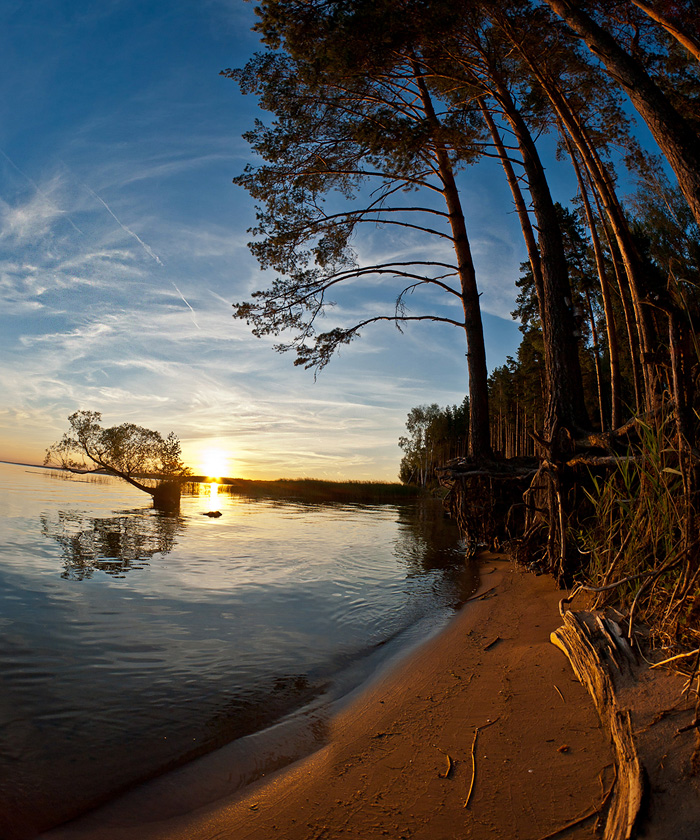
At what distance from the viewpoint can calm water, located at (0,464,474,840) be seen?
2.81 metres

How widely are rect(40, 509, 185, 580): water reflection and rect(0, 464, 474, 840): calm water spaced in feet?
0.28

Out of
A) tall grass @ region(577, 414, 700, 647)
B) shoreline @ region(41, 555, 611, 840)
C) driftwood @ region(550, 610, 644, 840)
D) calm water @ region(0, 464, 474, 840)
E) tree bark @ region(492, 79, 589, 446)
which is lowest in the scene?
calm water @ region(0, 464, 474, 840)

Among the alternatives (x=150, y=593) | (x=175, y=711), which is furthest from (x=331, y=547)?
(x=175, y=711)

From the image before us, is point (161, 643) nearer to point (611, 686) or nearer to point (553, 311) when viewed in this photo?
point (611, 686)

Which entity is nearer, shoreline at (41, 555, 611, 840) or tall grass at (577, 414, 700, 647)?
shoreline at (41, 555, 611, 840)

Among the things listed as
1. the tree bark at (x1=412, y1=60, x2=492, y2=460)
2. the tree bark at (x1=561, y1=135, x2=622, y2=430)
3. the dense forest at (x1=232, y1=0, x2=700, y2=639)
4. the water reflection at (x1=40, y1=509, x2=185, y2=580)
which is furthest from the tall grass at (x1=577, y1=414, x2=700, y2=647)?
the tree bark at (x1=561, y1=135, x2=622, y2=430)

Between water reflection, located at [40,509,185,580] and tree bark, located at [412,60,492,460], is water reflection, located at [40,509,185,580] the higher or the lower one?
the lower one

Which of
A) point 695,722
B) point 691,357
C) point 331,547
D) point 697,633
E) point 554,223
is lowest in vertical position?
point 331,547

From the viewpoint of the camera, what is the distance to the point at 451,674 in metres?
3.76

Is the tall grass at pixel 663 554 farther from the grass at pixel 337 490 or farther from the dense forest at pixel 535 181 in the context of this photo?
the grass at pixel 337 490

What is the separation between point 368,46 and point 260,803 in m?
9.55

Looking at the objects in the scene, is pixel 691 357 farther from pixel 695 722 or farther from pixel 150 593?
pixel 150 593

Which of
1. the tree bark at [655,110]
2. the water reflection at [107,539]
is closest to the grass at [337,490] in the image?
the water reflection at [107,539]

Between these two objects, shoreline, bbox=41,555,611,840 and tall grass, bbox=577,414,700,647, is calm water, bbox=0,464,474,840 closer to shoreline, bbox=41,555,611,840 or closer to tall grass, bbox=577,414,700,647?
shoreline, bbox=41,555,611,840
